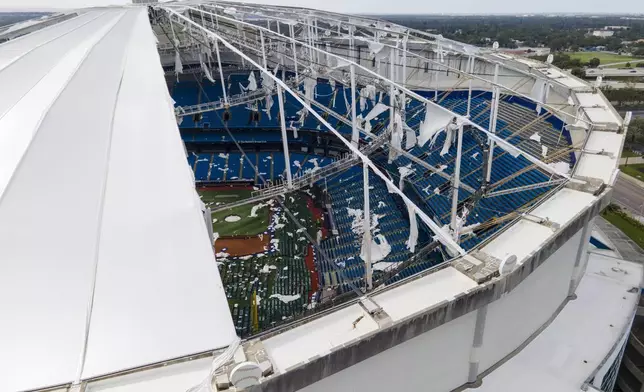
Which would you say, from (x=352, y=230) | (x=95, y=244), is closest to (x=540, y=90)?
(x=352, y=230)

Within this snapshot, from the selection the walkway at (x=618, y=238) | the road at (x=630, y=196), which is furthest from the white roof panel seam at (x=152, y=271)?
the road at (x=630, y=196)

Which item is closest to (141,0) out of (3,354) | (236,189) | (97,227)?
(236,189)

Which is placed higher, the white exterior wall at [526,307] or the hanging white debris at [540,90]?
the hanging white debris at [540,90]

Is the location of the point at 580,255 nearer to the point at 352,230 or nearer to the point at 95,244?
the point at 352,230

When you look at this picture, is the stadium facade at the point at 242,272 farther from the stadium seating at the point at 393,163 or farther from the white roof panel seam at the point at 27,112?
the stadium seating at the point at 393,163

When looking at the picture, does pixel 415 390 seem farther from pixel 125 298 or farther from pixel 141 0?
pixel 141 0

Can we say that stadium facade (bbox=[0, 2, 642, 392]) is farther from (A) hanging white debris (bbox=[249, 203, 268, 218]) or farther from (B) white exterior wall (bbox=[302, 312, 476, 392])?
(A) hanging white debris (bbox=[249, 203, 268, 218])

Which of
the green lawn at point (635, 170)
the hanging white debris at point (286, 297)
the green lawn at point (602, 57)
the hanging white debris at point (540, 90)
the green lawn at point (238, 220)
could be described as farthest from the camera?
the green lawn at point (602, 57)
